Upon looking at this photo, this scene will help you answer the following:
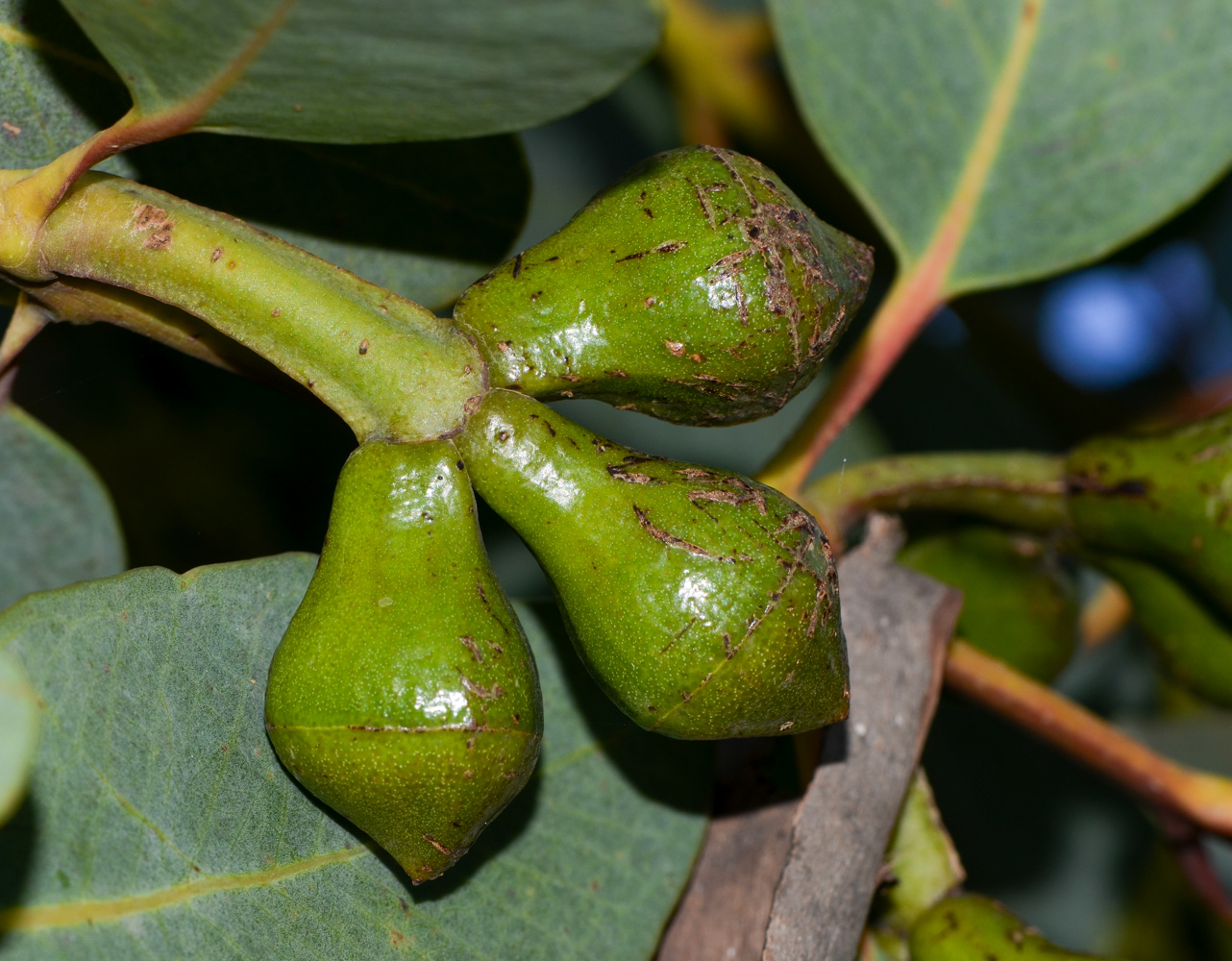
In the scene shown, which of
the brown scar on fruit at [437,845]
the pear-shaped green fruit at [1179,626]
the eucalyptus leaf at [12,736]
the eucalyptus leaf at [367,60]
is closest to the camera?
the eucalyptus leaf at [12,736]

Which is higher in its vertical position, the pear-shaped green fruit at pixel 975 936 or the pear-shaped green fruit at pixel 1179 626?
the pear-shaped green fruit at pixel 1179 626

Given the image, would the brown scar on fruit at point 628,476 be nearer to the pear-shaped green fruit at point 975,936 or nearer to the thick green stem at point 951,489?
the thick green stem at point 951,489

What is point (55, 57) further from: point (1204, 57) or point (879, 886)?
point (1204, 57)

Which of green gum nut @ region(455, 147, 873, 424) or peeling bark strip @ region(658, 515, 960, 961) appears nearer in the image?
green gum nut @ region(455, 147, 873, 424)

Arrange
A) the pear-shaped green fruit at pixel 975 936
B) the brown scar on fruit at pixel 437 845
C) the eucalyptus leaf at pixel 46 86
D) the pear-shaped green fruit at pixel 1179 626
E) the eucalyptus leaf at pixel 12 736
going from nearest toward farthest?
the eucalyptus leaf at pixel 12 736 → the brown scar on fruit at pixel 437 845 → the eucalyptus leaf at pixel 46 86 → the pear-shaped green fruit at pixel 975 936 → the pear-shaped green fruit at pixel 1179 626

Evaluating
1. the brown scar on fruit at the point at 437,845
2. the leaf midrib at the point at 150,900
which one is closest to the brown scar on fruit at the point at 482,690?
the brown scar on fruit at the point at 437,845

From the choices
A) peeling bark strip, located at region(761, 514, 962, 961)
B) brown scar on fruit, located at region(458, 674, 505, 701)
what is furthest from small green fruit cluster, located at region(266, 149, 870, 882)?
peeling bark strip, located at region(761, 514, 962, 961)

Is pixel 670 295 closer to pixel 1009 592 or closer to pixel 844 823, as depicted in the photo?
pixel 844 823

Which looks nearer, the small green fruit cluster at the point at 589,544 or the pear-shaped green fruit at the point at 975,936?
the small green fruit cluster at the point at 589,544

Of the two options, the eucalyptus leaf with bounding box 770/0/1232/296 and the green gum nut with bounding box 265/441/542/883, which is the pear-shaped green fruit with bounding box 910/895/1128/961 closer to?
the green gum nut with bounding box 265/441/542/883
